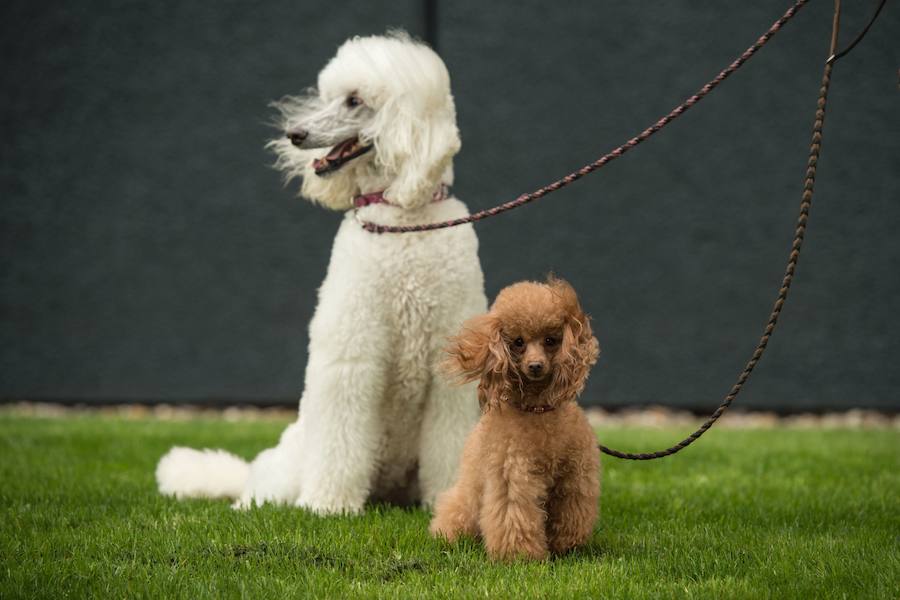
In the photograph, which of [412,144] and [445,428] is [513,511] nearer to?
[445,428]

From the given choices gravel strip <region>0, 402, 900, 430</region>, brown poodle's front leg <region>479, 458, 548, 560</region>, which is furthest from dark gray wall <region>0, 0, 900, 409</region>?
brown poodle's front leg <region>479, 458, 548, 560</region>

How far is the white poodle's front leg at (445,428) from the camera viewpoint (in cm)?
378

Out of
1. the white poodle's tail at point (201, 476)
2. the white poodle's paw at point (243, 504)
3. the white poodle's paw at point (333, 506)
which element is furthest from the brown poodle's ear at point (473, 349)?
the white poodle's tail at point (201, 476)

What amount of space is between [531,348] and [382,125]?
1191 millimetres

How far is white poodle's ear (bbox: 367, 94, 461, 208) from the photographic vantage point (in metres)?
3.67

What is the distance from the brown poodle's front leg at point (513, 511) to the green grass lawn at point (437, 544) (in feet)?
0.27

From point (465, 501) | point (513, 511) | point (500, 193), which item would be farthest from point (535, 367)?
point (500, 193)

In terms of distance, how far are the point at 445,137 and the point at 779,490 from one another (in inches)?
90.2

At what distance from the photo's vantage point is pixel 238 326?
7.29 metres

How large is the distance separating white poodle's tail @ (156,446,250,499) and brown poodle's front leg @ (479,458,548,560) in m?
1.61

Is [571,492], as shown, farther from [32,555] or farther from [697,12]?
[697,12]

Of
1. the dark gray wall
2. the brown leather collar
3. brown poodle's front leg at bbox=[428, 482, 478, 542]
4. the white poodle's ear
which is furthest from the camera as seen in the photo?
the dark gray wall

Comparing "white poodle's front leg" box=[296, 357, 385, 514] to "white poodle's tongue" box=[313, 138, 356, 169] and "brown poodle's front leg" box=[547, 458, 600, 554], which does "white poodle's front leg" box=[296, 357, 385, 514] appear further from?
"brown poodle's front leg" box=[547, 458, 600, 554]

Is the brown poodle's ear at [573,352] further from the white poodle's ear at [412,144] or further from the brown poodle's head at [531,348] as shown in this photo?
the white poodle's ear at [412,144]
